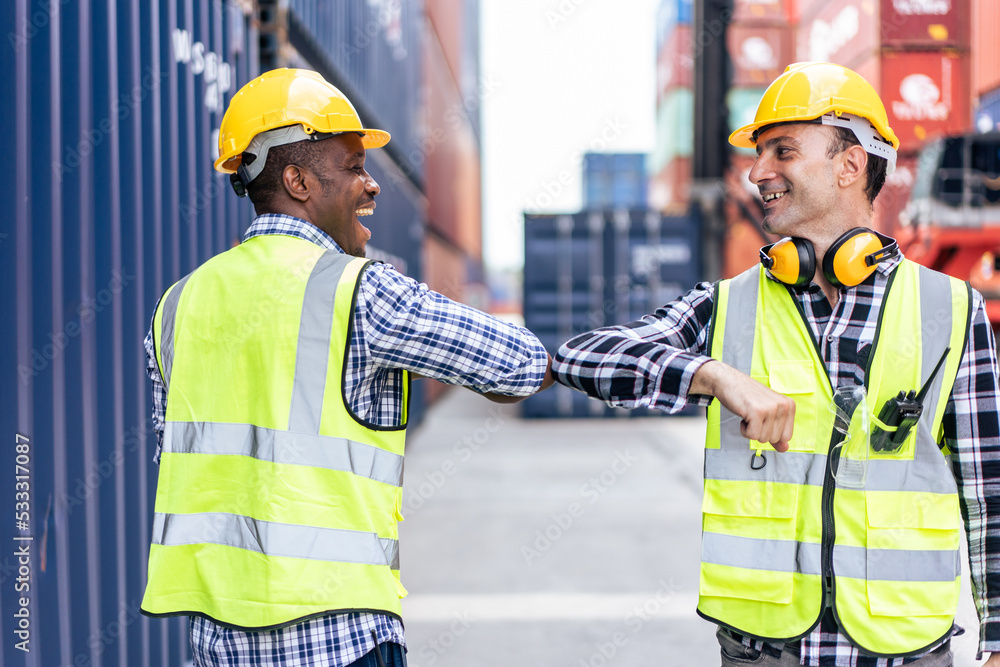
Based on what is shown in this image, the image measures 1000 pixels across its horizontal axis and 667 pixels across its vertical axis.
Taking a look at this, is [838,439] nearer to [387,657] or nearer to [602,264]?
[387,657]

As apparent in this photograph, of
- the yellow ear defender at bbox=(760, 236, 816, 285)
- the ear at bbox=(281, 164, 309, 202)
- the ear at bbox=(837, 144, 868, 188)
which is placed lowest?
the yellow ear defender at bbox=(760, 236, 816, 285)

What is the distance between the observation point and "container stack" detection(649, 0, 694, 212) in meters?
24.0

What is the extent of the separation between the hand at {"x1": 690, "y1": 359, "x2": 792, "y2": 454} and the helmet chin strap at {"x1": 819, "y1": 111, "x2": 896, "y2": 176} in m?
0.62

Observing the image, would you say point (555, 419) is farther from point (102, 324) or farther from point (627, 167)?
point (627, 167)

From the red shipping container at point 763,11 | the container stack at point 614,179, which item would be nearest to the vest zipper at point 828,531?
the red shipping container at point 763,11

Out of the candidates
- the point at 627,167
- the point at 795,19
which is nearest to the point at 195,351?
the point at 795,19

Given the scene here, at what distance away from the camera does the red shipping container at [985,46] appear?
12672 millimetres

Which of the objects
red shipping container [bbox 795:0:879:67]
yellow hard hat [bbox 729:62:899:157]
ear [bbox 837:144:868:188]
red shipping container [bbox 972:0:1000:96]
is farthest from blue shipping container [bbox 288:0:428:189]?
red shipping container [bbox 972:0:1000:96]

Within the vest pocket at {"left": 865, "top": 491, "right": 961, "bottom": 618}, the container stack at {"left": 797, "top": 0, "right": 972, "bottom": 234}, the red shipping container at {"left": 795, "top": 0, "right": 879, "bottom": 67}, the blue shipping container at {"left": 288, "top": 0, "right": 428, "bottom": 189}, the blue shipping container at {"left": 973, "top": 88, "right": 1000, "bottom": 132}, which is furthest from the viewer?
the red shipping container at {"left": 795, "top": 0, "right": 879, "bottom": 67}

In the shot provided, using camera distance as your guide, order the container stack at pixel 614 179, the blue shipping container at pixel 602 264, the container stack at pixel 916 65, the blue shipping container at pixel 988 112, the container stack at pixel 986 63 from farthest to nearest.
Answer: the container stack at pixel 614 179 < the container stack at pixel 916 65 < the blue shipping container at pixel 602 264 < the container stack at pixel 986 63 < the blue shipping container at pixel 988 112

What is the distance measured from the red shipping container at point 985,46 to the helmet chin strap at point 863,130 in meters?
12.9

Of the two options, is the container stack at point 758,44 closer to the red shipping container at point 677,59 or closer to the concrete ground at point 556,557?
the red shipping container at point 677,59

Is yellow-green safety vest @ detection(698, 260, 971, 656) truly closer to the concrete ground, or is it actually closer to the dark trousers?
the dark trousers

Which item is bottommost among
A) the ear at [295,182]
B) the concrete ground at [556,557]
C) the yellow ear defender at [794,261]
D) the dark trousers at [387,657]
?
the concrete ground at [556,557]
